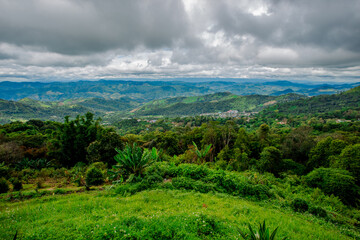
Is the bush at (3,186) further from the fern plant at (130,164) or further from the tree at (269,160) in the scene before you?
the tree at (269,160)

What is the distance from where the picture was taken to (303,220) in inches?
285

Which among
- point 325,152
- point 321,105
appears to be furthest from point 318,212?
point 321,105

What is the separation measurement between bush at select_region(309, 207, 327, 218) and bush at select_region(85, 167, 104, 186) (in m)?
11.9

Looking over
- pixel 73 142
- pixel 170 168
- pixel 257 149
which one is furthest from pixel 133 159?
pixel 257 149

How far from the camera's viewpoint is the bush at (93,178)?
410 inches

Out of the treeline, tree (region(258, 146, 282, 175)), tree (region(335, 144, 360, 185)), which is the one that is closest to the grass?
the treeline

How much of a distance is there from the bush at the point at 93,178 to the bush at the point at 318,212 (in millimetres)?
11934

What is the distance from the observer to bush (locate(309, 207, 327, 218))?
8109 millimetres

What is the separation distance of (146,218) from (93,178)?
657 cm

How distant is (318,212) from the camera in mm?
8164

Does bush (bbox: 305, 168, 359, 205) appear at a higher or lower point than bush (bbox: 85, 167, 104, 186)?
lower

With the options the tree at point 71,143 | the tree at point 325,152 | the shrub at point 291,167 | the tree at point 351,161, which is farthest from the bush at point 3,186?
the tree at point 325,152

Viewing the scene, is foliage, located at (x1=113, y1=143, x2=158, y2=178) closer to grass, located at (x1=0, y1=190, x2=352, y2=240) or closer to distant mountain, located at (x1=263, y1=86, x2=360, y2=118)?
grass, located at (x1=0, y1=190, x2=352, y2=240)

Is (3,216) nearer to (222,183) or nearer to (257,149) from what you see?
(222,183)
